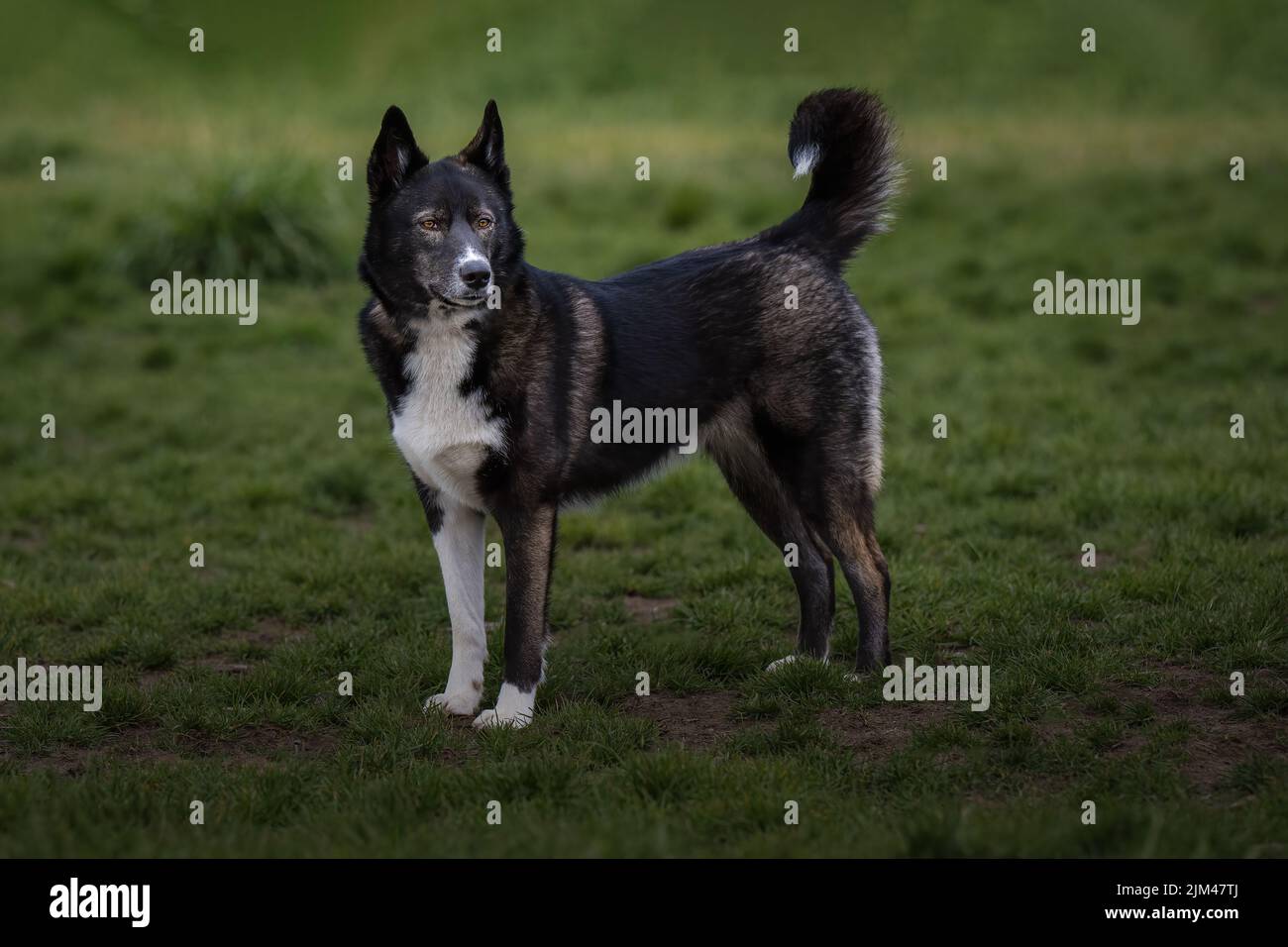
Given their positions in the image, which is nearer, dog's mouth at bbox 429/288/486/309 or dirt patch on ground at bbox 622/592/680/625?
dog's mouth at bbox 429/288/486/309

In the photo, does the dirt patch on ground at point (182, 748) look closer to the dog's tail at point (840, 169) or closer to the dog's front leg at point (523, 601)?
the dog's front leg at point (523, 601)

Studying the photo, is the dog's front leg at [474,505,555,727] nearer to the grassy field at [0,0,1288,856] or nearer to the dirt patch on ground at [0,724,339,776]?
the grassy field at [0,0,1288,856]

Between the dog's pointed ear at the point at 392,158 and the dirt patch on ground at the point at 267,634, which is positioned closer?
the dog's pointed ear at the point at 392,158

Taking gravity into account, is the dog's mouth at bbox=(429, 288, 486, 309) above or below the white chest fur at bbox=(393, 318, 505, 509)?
above

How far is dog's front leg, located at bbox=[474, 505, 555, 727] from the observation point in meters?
5.11

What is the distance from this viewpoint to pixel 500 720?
16.6 feet

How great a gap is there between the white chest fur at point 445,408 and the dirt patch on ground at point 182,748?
116cm

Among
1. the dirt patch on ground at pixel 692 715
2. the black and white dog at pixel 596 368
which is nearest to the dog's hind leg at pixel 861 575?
the black and white dog at pixel 596 368

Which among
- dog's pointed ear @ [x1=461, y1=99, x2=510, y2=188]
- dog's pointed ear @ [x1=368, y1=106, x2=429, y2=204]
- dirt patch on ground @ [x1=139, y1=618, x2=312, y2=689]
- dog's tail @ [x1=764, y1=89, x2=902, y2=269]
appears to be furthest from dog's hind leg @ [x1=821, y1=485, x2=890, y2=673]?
dirt patch on ground @ [x1=139, y1=618, x2=312, y2=689]

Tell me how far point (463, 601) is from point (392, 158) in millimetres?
1705

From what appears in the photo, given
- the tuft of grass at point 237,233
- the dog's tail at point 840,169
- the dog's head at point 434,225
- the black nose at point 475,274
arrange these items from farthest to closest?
the tuft of grass at point 237,233, the dog's tail at point 840,169, the dog's head at point 434,225, the black nose at point 475,274

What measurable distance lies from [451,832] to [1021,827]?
5.54 feet

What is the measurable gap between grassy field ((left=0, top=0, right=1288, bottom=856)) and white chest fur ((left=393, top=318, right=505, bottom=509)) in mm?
1038

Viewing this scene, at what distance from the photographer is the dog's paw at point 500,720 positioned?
506 centimetres
